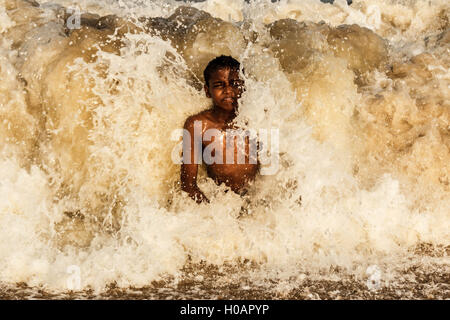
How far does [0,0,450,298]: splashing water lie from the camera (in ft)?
10.7

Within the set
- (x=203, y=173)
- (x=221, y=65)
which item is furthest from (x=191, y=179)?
(x=221, y=65)

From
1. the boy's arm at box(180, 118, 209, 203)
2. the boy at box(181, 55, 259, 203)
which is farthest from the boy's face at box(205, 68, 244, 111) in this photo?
the boy's arm at box(180, 118, 209, 203)

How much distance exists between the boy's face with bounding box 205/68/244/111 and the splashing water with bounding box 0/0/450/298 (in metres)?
0.15

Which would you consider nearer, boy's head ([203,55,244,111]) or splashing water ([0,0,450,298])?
splashing water ([0,0,450,298])

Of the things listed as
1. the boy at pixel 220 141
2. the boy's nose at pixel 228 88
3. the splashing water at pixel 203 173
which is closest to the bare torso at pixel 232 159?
the boy at pixel 220 141

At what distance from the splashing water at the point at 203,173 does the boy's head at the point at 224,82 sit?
6.4 inches

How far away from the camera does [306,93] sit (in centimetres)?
423

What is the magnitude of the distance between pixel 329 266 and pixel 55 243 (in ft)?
5.80

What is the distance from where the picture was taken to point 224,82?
12.3ft

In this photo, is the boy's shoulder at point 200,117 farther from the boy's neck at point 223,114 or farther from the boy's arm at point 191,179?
the boy's arm at point 191,179

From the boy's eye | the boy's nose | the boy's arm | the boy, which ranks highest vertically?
the boy's eye

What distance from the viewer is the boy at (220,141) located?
3.77 metres

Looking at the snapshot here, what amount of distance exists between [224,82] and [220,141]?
45cm

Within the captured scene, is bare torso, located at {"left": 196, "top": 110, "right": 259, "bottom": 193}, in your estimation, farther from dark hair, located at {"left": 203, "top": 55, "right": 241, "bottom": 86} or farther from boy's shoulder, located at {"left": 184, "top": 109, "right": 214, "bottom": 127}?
dark hair, located at {"left": 203, "top": 55, "right": 241, "bottom": 86}
